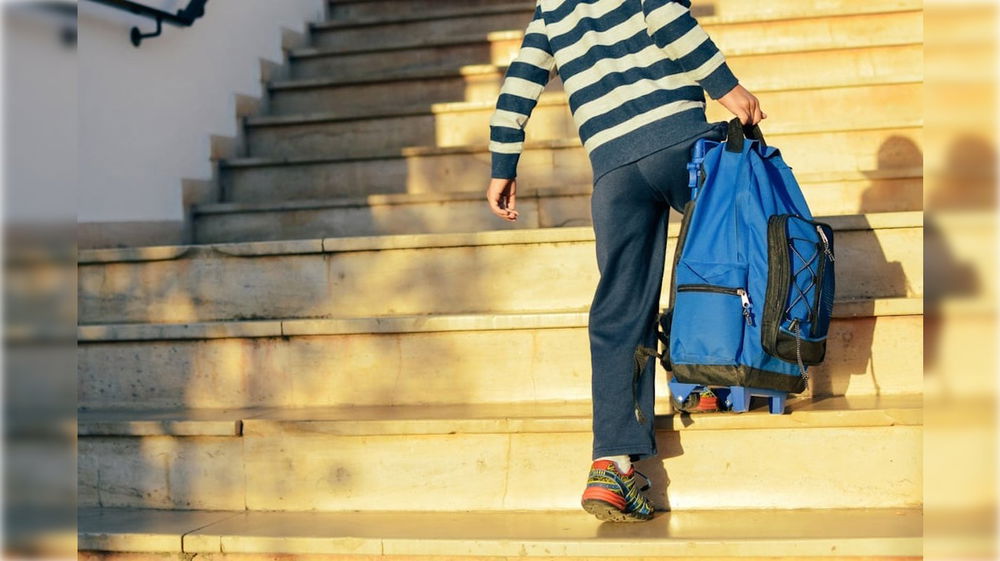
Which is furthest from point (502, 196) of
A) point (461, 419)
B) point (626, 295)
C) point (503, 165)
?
point (461, 419)

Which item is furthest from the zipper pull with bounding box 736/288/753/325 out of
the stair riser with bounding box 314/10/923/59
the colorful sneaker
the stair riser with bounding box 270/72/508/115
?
the stair riser with bounding box 270/72/508/115

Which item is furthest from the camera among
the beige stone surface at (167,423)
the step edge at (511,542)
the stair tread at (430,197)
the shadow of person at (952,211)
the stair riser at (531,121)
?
the stair riser at (531,121)

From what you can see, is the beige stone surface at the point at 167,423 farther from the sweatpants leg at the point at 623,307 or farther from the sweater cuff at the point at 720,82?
the sweater cuff at the point at 720,82

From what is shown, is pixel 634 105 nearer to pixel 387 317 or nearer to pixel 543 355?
pixel 543 355

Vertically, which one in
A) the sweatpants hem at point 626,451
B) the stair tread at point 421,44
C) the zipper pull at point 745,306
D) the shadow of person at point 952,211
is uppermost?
the stair tread at point 421,44

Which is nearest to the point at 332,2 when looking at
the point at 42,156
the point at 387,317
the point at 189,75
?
the point at 189,75

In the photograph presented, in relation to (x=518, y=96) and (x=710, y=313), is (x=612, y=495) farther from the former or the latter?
(x=518, y=96)

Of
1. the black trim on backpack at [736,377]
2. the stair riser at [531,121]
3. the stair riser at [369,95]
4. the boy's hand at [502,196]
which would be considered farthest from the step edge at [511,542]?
the stair riser at [369,95]

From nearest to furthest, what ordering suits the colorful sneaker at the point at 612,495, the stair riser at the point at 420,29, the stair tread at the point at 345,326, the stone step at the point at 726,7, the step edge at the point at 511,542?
1. the step edge at the point at 511,542
2. the colorful sneaker at the point at 612,495
3. the stair tread at the point at 345,326
4. the stone step at the point at 726,7
5. the stair riser at the point at 420,29

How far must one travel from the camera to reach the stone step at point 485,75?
448 cm

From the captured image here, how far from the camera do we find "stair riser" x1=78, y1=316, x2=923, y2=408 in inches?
122

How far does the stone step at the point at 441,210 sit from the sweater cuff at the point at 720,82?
1.30 metres

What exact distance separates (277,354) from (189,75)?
1.73 metres

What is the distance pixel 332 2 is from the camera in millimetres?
5852
